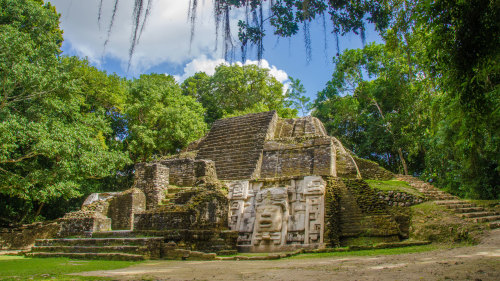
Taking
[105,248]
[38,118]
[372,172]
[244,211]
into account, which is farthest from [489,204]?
[38,118]

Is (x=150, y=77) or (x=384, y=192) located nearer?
(x=384, y=192)

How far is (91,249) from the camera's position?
22.6 ft

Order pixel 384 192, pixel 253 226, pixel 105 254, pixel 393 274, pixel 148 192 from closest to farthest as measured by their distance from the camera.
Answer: pixel 393 274, pixel 105 254, pixel 253 226, pixel 384 192, pixel 148 192

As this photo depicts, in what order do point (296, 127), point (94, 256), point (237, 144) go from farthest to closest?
point (296, 127), point (237, 144), point (94, 256)

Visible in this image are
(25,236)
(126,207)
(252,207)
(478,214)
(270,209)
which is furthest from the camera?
(25,236)

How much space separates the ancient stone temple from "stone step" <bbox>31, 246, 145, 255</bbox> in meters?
0.17

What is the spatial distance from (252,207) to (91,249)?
372 cm

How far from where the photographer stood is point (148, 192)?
10398 millimetres

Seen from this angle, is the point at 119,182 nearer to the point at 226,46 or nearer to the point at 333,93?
the point at 333,93

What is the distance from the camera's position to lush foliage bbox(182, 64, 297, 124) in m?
22.8

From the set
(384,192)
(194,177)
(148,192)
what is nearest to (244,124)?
(194,177)

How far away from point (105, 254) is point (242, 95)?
57.8 feet

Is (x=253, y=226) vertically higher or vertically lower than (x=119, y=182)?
lower

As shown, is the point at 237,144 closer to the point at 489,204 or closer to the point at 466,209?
the point at 466,209
